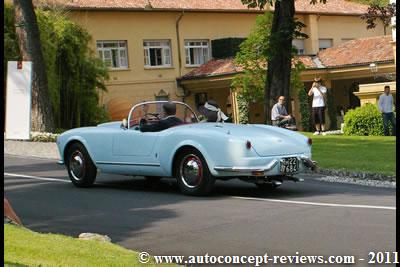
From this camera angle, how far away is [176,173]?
10.7m

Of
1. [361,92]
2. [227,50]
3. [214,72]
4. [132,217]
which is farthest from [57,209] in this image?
[227,50]

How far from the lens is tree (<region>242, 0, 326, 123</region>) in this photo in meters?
20.9

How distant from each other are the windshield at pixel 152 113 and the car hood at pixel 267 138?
0.78m

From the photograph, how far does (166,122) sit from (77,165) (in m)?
1.80

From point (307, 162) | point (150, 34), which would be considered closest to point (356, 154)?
point (307, 162)

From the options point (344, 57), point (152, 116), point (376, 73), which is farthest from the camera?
point (344, 57)

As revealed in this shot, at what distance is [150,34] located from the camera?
4122 centimetres

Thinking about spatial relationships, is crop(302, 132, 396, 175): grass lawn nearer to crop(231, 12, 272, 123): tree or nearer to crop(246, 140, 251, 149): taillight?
crop(246, 140, 251, 149): taillight

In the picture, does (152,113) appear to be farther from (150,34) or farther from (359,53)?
(150,34)

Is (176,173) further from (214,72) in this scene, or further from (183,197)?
(214,72)

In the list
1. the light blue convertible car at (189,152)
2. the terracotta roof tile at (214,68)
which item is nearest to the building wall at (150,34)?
the terracotta roof tile at (214,68)

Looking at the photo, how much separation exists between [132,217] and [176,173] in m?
1.95

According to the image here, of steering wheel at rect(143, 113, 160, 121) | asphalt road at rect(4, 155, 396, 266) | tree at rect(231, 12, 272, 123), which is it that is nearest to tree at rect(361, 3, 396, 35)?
asphalt road at rect(4, 155, 396, 266)

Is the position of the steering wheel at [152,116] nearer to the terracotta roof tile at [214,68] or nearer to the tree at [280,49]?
the tree at [280,49]
